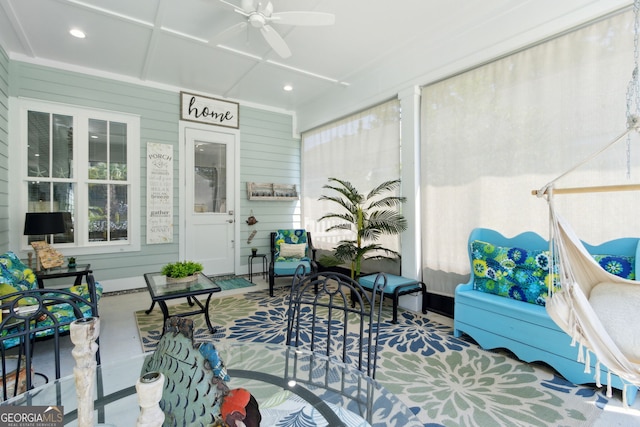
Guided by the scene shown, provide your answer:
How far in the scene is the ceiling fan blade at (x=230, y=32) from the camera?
9.44 ft

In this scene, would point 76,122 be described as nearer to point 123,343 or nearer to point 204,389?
point 123,343

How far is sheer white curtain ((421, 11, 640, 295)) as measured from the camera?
2484 millimetres

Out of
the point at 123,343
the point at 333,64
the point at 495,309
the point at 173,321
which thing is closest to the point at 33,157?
the point at 123,343

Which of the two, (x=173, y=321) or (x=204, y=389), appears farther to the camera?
(x=173, y=321)

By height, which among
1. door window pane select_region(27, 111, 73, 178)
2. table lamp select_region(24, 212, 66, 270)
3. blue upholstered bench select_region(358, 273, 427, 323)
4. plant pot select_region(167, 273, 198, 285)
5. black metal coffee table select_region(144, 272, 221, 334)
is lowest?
blue upholstered bench select_region(358, 273, 427, 323)

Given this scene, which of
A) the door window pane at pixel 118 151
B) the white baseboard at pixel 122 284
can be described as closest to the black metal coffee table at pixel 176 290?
the white baseboard at pixel 122 284

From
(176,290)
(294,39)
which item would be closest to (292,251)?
(176,290)

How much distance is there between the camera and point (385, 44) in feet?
12.2

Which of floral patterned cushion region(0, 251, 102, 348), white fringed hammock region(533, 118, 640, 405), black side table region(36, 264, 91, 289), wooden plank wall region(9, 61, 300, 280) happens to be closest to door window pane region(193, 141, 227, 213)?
wooden plank wall region(9, 61, 300, 280)

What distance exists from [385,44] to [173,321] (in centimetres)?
380

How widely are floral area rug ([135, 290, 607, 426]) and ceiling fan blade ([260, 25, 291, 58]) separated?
8.85 feet

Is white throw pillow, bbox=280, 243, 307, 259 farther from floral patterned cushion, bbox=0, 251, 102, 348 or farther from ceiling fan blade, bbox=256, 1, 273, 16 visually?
ceiling fan blade, bbox=256, 1, 273, 16

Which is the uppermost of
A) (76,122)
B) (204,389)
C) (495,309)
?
(76,122)

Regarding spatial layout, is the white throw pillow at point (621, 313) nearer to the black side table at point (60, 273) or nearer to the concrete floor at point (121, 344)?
the concrete floor at point (121, 344)
